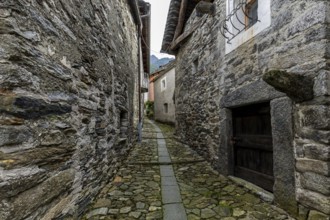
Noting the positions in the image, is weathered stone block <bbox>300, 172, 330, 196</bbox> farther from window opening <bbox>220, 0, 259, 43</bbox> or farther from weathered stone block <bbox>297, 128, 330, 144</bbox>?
window opening <bbox>220, 0, 259, 43</bbox>

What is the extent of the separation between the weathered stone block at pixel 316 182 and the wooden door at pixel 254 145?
0.68m

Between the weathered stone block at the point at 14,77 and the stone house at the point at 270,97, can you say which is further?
the stone house at the point at 270,97

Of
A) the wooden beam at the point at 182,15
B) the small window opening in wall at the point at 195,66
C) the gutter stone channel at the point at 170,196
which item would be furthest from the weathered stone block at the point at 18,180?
the wooden beam at the point at 182,15

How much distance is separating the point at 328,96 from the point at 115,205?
297cm

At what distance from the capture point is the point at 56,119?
5.91 ft

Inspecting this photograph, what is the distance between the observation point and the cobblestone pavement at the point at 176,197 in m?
2.50

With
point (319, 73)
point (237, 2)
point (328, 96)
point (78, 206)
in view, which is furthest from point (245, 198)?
point (237, 2)

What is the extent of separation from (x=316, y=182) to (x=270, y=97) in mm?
1163

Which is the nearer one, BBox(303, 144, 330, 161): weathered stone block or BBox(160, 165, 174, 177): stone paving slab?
BBox(303, 144, 330, 161): weathered stone block

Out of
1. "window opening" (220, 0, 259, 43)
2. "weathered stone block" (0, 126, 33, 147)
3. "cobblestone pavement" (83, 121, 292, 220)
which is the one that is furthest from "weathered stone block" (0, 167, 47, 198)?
"window opening" (220, 0, 259, 43)

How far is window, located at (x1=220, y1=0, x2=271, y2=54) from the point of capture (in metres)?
2.92

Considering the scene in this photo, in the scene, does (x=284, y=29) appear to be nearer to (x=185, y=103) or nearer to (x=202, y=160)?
(x=202, y=160)

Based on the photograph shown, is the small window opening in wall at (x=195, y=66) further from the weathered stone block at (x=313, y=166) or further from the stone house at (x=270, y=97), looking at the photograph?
the weathered stone block at (x=313, y=166)

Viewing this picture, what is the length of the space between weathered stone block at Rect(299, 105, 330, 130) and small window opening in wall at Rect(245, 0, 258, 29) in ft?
6.17
